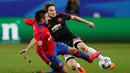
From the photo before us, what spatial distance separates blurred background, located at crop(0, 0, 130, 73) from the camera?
1633 centimetres

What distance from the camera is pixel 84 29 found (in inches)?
920

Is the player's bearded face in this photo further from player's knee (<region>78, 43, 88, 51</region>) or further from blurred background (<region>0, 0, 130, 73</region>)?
blurred background (<region>0, 0, 130, 73</region>)

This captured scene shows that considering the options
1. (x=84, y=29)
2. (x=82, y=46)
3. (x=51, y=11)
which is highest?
(x=51, y=11)

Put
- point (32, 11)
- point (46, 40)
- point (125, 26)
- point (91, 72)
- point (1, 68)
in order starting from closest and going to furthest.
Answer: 1. point (46, 40)
2. point (91, 72)
3. point (1, 68)
4. point (125, 26)
5. point (32, 11)

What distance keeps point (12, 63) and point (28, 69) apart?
1.81m

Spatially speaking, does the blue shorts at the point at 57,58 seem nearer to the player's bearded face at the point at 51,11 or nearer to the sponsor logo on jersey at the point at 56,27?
the player's bearded face at the point at 51,11

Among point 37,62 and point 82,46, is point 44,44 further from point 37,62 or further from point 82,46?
point 37,62

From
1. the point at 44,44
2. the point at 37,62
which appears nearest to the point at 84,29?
the point at 37,62

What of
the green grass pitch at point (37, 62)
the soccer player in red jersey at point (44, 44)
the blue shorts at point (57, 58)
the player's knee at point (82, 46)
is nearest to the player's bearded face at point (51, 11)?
the soccer player in red jersey at point (44, 44)

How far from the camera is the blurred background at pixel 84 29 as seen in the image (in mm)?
16328

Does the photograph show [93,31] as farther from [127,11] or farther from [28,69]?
[28,69]

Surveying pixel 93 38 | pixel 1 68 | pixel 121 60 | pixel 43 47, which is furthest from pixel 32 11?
pixel 43 47

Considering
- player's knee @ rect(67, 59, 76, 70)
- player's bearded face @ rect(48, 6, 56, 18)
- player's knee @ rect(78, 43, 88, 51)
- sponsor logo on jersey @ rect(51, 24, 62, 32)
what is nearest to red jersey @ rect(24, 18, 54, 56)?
player's bearded face @ rect(48, 6, 56, 18)

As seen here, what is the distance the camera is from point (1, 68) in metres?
13.4
